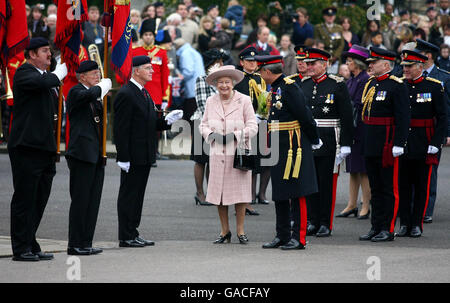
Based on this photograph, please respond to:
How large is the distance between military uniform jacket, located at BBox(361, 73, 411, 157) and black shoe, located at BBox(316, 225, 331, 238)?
0.97 meters

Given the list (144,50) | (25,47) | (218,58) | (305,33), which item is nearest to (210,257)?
(25,47)

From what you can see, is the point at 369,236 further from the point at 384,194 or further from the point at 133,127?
the point at 133,127

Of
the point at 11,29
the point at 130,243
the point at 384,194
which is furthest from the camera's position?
the point at 384,194

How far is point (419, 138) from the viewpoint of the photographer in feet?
43.2

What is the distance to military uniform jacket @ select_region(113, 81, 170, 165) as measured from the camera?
11945mm

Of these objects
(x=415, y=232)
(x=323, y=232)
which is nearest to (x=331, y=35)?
(x=415, y=232)

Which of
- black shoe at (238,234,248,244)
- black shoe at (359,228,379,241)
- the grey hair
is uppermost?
the grey hair

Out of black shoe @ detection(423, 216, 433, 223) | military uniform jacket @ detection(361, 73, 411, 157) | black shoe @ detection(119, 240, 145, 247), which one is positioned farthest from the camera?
black shoe @ detection(423, 216, 433, 223)

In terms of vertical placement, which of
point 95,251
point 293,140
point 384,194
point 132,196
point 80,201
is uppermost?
point 293,140

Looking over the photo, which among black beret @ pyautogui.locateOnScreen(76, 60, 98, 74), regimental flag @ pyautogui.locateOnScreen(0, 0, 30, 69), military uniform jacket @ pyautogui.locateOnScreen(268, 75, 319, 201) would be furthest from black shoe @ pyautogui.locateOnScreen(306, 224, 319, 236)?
regimental flag @ pyautogui.locateOnScreen(0, 0, 30, 69)

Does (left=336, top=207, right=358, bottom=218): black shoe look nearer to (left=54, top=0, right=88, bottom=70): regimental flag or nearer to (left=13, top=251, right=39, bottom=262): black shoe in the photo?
(left=54, top=0, right=88, bottom=70): regimental flag

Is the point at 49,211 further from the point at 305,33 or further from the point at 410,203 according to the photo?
the point at 305,33

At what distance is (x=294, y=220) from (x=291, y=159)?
63 cm

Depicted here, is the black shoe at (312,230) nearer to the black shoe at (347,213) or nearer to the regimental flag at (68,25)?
the black shoe at (347,213)
